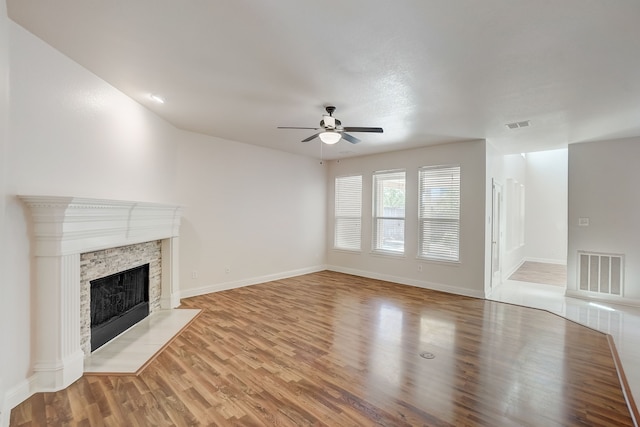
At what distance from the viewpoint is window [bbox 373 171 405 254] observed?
6.45 m

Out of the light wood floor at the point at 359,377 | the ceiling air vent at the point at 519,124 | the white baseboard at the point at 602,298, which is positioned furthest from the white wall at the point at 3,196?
the white baseboard at the point at 602,298

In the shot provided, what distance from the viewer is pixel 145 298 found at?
4.07 meters

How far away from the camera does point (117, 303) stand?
11.4 ft

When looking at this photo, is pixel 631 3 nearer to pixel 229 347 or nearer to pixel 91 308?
pixel 229 347

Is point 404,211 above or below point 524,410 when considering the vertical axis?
above

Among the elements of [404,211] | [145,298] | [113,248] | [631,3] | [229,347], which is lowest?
[229,347]

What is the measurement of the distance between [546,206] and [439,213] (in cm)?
584

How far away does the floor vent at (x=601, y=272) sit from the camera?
5.03 meters

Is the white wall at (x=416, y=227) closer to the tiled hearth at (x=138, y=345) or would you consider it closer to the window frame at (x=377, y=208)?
the window frame at (x=377, y=208)

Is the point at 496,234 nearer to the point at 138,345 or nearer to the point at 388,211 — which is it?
the point at 388,211

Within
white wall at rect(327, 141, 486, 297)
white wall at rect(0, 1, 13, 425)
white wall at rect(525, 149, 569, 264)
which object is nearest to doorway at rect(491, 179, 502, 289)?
white wall at rect(327, 141, 486, 297)

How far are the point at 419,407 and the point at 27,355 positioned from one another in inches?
123

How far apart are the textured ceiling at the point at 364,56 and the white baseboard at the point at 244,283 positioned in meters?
2.92

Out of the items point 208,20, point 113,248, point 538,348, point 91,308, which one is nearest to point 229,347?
point 91,308
